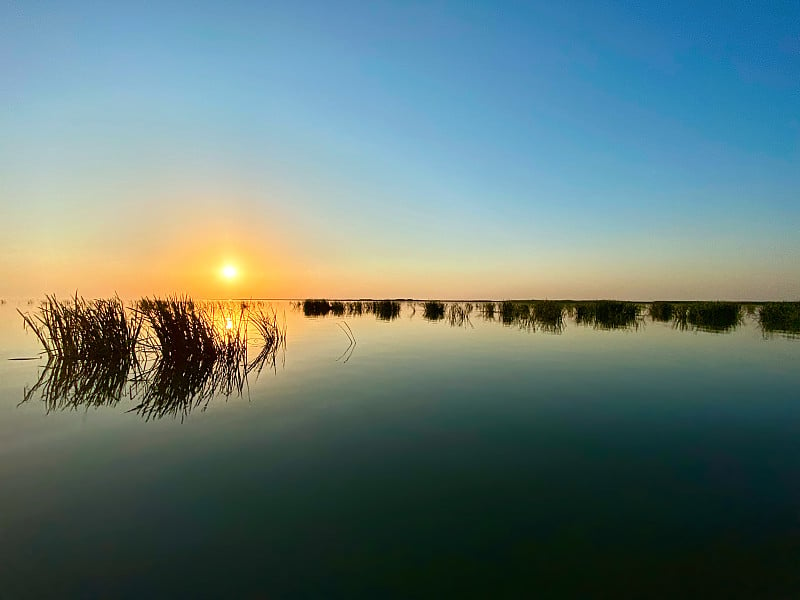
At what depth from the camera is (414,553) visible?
2.96 m

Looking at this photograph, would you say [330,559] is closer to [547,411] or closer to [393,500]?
[393,500]

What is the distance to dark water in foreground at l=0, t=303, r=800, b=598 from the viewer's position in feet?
8.93

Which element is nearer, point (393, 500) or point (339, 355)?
point (393, 500)

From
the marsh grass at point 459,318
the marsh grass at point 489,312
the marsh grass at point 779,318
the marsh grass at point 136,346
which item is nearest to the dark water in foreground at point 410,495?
the marsh grass at point 136,346

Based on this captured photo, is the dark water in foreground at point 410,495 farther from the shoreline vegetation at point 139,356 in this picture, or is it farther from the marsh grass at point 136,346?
the marsh grass at point 136,346

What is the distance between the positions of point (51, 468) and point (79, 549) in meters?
2.16

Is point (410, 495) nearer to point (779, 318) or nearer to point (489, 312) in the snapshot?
point (779, 318)

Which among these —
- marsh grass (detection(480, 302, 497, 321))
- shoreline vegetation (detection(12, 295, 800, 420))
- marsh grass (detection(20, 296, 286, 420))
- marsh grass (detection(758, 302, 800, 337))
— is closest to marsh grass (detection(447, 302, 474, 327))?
marsh grass (detection(480, 302, 497, 321))

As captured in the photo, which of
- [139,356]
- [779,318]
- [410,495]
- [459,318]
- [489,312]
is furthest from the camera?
[489,312]

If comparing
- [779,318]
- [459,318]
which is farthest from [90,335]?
[779,318]

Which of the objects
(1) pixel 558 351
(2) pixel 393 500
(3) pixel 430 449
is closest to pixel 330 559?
(2) pixel 393 500

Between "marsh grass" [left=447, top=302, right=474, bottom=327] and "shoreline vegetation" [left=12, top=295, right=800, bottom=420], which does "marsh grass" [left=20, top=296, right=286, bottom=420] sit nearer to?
"shoreline vegetation" [left=12, top=295, right=800, bottom=420]

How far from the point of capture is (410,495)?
3.87 m

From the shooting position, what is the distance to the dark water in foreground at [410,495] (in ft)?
8.93
